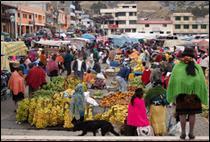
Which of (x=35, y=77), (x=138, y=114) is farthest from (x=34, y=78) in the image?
(x=138, y=114)

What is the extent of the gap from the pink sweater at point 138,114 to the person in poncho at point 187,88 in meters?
2.22

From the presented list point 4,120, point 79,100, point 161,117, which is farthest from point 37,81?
point 161,117

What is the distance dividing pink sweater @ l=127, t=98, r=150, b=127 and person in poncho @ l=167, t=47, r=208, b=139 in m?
2.22

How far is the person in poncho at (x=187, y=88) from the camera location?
6.86 meters

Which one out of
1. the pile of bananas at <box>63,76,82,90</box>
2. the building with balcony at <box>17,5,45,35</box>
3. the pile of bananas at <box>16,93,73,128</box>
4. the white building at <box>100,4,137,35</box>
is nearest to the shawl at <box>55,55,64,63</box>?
the pile of bananas at <box>63,76,82,90</box>

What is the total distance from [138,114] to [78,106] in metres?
2.20

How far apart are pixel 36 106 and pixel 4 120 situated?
1116 mm

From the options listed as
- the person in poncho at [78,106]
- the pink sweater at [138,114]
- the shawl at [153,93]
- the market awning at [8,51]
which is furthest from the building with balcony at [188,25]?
the pink sweater at [138,114]

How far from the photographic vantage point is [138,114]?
9289 millimetres

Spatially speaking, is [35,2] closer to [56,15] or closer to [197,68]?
[56,15]

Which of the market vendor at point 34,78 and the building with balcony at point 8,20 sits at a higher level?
the building with balcony at point 8,20

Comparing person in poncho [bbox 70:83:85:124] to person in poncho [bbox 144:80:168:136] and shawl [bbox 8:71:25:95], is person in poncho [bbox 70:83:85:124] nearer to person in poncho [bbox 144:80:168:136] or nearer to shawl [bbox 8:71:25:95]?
person in poncho [bbox 144:80:168:136]

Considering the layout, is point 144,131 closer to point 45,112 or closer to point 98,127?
point 98,127

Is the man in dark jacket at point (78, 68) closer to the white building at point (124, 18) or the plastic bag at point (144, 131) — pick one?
the plastic bag at point (144, 131)
